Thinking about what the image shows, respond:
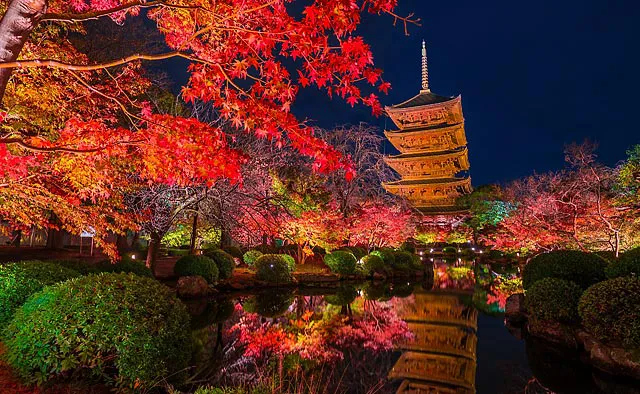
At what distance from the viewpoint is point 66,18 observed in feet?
12.4

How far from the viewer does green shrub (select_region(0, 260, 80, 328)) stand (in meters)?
5.86

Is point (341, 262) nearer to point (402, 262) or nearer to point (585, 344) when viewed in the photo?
point (402, 262)

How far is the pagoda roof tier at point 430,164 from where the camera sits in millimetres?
40281

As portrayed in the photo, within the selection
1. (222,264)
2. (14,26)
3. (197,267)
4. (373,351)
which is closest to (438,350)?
(373,351)

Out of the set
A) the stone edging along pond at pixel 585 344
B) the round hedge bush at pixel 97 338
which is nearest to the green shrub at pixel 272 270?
the stone edging along pond at pixel 585 344

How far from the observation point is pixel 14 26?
3.51 metres

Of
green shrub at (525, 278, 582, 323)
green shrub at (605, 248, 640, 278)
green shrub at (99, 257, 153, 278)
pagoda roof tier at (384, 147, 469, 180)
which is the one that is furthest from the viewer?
pagoda roof tier at (384, 147, 469, 180)

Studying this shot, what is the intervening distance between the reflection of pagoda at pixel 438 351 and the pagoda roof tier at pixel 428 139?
3072 centimetres

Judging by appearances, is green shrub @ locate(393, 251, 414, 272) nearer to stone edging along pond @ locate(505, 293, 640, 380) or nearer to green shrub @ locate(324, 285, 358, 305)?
green shrub @ locate(324, 285, 358, 305)

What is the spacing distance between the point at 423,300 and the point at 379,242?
962cm

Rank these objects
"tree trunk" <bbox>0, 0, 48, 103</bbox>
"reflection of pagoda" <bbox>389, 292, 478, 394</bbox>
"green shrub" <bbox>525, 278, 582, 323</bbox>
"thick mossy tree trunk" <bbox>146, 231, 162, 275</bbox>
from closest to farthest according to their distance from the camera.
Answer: "tree trunk" <bbox>0, 0, 48, 103</bbox>
"reflection of pagoda" <bbox>389, 292, 478, 394</bbox>
"green shrub" <bbox>525, 278, 582, 323</bbox>
"thick mossy tree trunk" <bbox>146, 231, 162, 275</bbox>

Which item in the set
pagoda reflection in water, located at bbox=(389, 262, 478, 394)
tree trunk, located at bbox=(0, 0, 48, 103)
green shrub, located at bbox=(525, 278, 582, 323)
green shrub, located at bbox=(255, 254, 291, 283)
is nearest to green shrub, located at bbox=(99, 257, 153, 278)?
green shrub, located at bbox=(255, 254, 291, 283)

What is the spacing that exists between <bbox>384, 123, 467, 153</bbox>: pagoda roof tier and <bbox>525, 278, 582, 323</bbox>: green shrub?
33.6 meters

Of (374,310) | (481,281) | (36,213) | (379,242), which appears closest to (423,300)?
(374,310)
